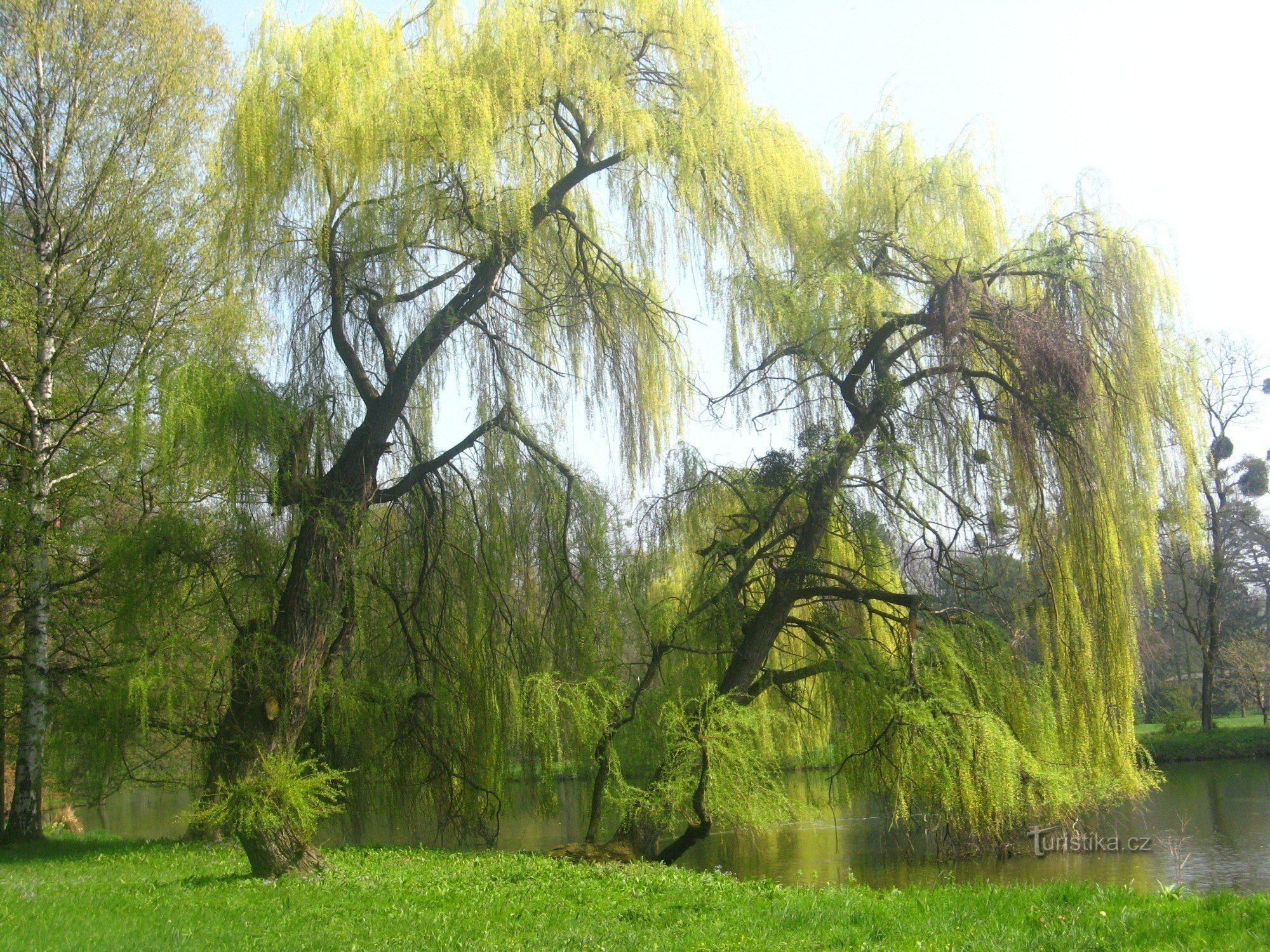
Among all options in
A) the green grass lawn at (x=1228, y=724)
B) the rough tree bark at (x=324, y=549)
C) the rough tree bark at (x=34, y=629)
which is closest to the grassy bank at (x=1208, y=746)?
the green grass lawn at (x=1228, y=724)

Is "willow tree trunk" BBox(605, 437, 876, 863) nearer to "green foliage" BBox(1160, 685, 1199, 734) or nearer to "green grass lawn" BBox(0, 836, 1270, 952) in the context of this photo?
"green grass lawn" BBox(0, 836, 1270, 952)

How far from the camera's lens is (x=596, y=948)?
4477mm

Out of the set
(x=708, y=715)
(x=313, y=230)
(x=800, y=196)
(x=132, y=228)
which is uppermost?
(x=132, y=228)

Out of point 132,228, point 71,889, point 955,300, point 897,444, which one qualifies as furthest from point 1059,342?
point 132,228

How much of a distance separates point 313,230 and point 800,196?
14.3 feet

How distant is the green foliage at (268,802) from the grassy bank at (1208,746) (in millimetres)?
18329

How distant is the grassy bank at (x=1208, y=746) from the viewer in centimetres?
2030

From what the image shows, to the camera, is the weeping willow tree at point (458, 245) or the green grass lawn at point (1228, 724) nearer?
the weeping willow tree at point (458, 245)

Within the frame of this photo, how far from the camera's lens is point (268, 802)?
255 inches

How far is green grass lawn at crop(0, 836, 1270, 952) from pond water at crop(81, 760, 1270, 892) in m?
1.19

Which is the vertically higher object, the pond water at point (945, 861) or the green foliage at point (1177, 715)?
the green foliage at point (1177, 715)

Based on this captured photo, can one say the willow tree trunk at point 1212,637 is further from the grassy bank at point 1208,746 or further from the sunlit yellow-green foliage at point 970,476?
the sunlit yellow-green foliage at point 970,476

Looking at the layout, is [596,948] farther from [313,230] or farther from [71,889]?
[313,230]

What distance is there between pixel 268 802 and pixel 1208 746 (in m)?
20.2
